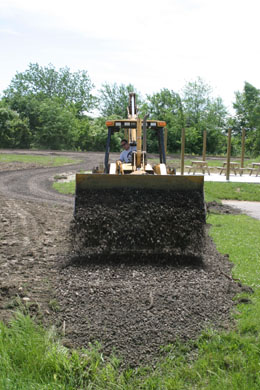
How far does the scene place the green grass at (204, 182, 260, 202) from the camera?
1584 cm

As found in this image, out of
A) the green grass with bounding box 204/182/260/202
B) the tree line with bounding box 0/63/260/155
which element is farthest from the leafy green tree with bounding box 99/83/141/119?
the green grass with bounding box 204/182/260/202

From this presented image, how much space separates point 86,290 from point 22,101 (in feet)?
140

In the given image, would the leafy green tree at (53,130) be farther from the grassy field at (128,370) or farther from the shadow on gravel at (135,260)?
the grassy field at (128,370)

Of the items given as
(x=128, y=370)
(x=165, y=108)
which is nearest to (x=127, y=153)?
(x=128, y=370)

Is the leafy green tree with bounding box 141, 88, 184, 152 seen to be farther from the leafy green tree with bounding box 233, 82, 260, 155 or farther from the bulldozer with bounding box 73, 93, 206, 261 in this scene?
the bulldozer with bounding box 73, 93, 206, 261

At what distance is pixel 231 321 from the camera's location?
481 cm

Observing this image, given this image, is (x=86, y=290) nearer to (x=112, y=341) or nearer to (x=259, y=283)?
(x=112, y=341)

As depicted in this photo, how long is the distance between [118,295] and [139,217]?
71.0 inches

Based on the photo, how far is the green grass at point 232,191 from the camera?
1584 cm

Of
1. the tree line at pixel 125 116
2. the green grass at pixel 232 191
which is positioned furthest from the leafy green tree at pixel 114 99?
the green grass at pixel 232 191

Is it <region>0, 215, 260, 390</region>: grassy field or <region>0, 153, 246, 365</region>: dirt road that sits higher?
<region>0, 153, 246, 365</region>: dirt road

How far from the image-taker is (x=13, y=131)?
3997cm

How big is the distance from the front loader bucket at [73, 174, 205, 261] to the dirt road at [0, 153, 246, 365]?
33cm

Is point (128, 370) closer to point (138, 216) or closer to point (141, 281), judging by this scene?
point (141, 281)
